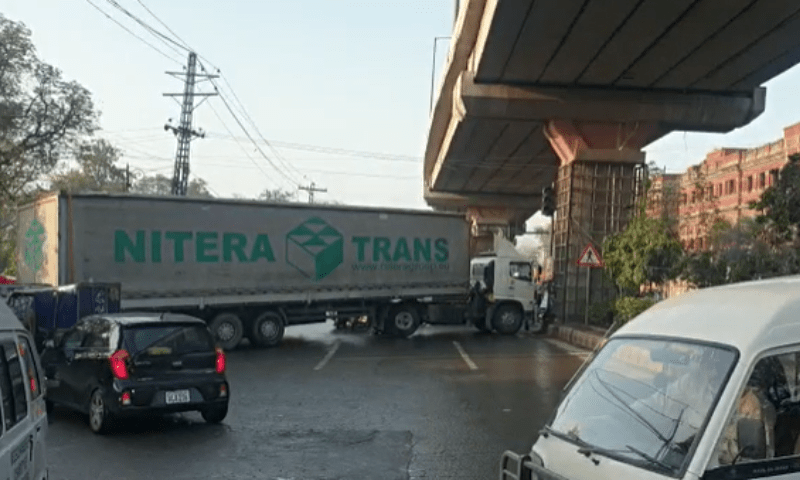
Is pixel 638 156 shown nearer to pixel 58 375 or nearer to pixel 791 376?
pixel 58 375

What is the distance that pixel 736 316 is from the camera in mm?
3732

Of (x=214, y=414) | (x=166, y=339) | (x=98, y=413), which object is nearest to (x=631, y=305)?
(x=214, y=414)

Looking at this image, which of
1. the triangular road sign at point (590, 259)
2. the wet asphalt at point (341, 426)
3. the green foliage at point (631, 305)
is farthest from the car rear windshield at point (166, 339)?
the triangular road sign at point (590, 259)

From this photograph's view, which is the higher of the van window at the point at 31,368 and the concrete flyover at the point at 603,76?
the concrete flyover at the point at 603,76

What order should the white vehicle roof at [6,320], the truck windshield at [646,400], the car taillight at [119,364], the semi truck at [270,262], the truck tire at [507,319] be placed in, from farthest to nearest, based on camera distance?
the truck tire at [507,319]
the semi truck at [270,262]
the car taillight at [119,364]
the white vehicle roof at [6,320]
the truck windshield at [646,400]

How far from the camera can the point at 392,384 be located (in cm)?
1398

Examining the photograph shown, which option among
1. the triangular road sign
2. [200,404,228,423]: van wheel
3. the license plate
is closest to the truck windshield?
the license plate

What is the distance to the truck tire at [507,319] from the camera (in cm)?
2495

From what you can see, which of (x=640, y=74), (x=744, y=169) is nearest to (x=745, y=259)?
(x=640, y=74)

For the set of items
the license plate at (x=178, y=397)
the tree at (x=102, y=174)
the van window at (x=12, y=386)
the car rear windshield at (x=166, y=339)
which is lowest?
the license plate at (x=178, y=397)

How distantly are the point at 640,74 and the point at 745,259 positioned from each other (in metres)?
9.39

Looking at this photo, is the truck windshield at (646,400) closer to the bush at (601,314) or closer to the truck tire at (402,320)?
the truck tire at (402,320)

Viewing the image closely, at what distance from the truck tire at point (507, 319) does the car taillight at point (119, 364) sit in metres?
16.6

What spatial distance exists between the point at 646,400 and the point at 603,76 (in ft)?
69.8
